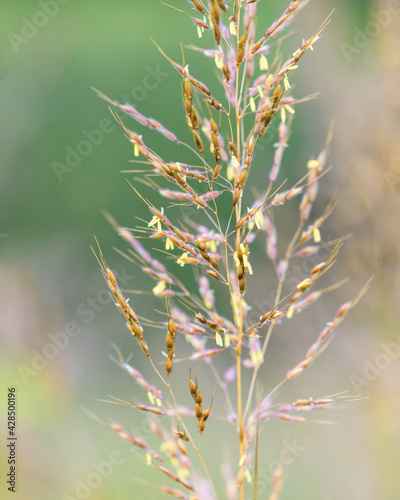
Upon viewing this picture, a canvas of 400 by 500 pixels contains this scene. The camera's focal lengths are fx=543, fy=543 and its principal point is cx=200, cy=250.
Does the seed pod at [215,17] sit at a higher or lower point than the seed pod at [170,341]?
higher

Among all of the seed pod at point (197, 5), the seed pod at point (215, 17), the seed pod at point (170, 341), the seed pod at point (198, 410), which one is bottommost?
the seed pod at point (198, 410)

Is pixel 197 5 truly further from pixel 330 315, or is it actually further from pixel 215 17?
pixel 330 315

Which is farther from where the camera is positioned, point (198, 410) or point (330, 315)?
point (330, 315)

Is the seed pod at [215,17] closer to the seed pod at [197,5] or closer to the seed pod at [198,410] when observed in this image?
the seed pod at [197,5]

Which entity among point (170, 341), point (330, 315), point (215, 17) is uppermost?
point (215, 17)

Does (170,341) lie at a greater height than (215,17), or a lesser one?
lesser

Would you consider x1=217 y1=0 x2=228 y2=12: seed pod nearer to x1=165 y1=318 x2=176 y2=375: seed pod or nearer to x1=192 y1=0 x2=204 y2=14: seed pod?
x1=192 y1=0 x2=204 y2=14: seed pod

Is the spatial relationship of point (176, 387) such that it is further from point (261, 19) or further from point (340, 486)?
point (261, 19)

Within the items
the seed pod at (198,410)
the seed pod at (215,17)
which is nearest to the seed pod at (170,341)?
the seed pod at (198,410)

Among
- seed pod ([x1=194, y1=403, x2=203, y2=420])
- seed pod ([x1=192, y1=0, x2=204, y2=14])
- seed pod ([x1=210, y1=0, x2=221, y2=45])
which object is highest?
seed pod ([x1=192, y1=0, x2=204, y2=14])

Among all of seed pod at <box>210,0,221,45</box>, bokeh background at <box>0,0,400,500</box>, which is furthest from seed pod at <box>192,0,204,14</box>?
bokeh background at <box>0,0,400,500</box>

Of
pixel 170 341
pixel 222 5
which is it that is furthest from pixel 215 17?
pixel 170 341
